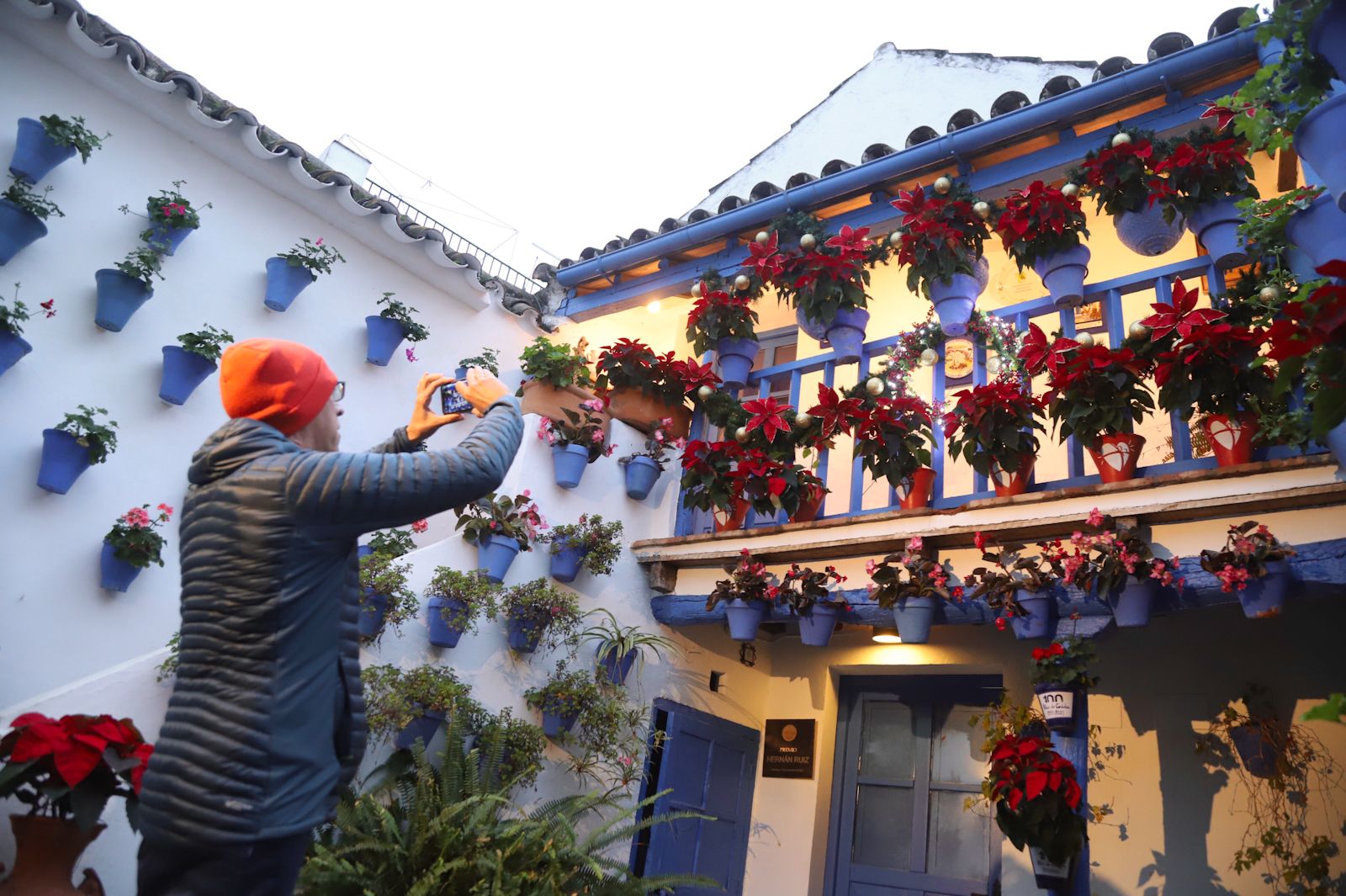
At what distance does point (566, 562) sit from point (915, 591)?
80.0 inches

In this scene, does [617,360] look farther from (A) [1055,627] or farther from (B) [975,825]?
(B) [975,825]

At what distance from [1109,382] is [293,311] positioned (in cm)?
466

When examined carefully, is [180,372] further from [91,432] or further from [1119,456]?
[1119,456]

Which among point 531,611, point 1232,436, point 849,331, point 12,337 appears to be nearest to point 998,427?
point 1232,436

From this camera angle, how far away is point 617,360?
6.44 m

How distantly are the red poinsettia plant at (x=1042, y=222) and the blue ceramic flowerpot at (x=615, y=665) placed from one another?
3187 millimetres

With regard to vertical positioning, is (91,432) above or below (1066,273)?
below

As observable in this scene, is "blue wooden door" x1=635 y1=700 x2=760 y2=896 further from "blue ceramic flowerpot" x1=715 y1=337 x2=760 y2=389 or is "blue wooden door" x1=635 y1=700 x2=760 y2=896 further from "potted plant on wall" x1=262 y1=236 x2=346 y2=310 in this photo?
"potted plant on wall" x1=262 y1=236 x2=346 y2=310

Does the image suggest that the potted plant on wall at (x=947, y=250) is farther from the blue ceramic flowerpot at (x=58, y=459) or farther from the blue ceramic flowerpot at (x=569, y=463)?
the blue ceramic flowerpot at (x=58, y=459)

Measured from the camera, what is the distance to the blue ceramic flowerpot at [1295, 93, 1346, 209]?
2.21 meters

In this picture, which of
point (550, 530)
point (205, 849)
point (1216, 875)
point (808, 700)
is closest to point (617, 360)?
point (550, 530)

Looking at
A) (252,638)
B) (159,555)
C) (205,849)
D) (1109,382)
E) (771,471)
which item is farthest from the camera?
(771,471)

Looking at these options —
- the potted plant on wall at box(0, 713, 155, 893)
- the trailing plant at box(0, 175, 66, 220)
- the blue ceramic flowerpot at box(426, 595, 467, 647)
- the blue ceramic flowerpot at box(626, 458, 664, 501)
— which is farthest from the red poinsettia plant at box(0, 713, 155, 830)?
the blue ceramic flowerpot at box(626, 458, 664, 501)

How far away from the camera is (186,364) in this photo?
16.8 ft
